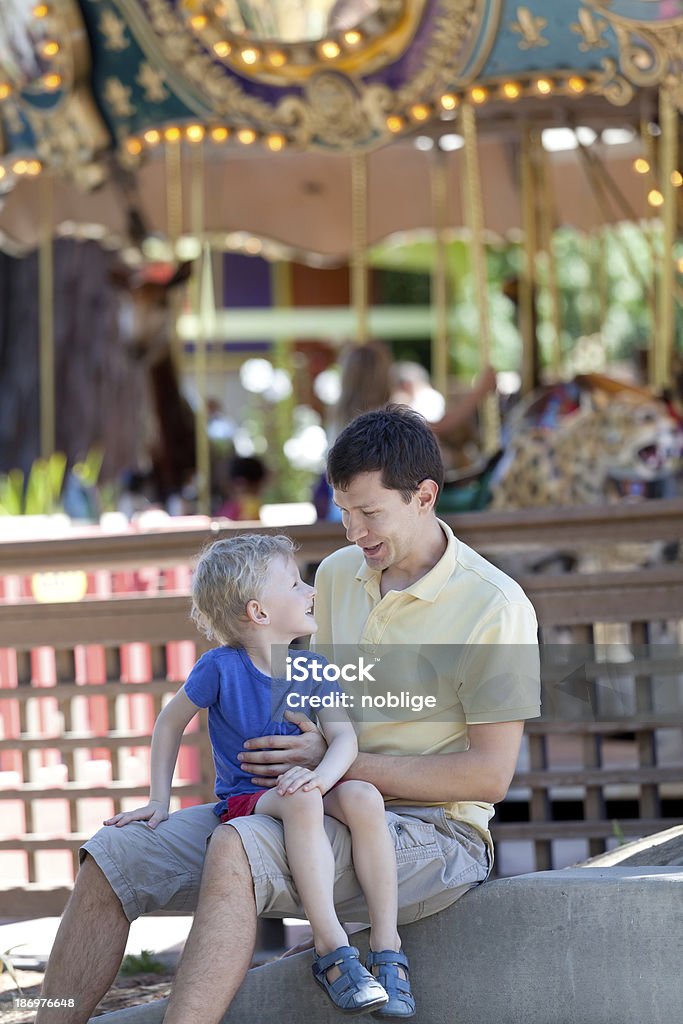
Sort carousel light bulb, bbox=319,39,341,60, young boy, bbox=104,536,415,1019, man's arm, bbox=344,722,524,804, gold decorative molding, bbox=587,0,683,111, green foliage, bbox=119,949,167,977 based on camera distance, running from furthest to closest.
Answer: carousel light bulb, bbox=319,39,341,60 → gold decorative molding, bbox=587,0,683,111 → green foliage, bbox=119,949,167,977 → man's arm, bbox=344,722,524,804 → young boy, bbox=104,536,415,1019

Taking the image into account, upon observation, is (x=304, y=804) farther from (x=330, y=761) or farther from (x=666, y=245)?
(x=666, y=245)

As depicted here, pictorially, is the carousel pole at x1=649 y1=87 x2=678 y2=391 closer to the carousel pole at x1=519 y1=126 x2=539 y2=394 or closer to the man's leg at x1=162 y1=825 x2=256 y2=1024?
the carousel pole at x1=519 y1=126 x2=539 y2=394

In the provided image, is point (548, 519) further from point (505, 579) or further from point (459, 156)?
point (459, 156)

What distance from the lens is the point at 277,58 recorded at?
6.11 meters

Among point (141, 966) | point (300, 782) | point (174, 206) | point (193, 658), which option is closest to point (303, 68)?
point (193, 658)

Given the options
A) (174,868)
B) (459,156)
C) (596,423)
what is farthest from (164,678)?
(459,156)

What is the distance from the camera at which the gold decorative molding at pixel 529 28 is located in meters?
5.64

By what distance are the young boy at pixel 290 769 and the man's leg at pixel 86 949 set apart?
156 millimetres

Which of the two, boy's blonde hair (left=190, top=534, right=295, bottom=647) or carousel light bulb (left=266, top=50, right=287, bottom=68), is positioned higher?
carousel light bulb (left=266, top=50, right=287, bottom=68)

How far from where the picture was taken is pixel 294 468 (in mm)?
13016

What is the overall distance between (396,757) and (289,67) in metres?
4.08

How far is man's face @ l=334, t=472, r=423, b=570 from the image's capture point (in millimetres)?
2822

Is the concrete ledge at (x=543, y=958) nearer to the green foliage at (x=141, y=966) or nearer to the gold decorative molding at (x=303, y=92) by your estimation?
the green foliage at (x=141, y=966)

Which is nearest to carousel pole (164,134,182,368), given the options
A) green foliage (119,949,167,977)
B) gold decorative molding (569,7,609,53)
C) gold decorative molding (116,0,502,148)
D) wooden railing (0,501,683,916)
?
gold decorative molding (116,0,502,148)
